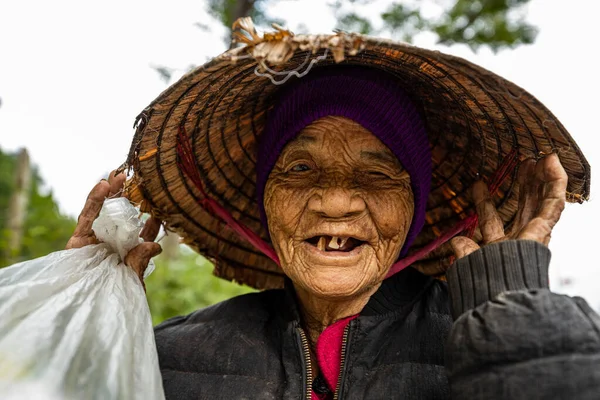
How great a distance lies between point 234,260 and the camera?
2.59m

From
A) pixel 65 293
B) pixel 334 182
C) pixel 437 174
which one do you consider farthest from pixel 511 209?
pixel 65 293

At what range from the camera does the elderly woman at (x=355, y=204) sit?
Answer: 164 centimetres

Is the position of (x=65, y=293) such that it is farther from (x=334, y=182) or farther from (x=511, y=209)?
(x=511, y=209)

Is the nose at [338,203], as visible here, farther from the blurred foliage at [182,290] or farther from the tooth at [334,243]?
the blurred foliage at [182,290]

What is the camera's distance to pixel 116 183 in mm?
1996

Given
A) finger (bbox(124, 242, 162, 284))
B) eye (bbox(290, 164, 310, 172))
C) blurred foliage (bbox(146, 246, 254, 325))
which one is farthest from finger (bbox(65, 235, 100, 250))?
blurred foliage (bbox(146, 246, 254, 325))

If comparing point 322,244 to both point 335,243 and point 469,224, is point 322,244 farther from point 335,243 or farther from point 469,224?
point 469,224

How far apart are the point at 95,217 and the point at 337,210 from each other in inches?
33.2

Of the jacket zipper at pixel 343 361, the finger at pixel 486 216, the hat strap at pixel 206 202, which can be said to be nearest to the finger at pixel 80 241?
the hat strap at pixel 206 202

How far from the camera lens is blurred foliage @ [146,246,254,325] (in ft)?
22.6

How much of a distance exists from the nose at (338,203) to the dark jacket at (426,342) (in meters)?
0.30

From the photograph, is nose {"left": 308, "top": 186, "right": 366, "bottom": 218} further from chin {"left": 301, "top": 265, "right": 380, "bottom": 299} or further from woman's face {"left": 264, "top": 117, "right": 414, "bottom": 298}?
chin {"left": 301, "top": 265, "right": 380, "bottom": 299}

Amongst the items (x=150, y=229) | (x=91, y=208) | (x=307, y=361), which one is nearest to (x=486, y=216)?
(x=307, y=361)

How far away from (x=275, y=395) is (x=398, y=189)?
0.78 metres
